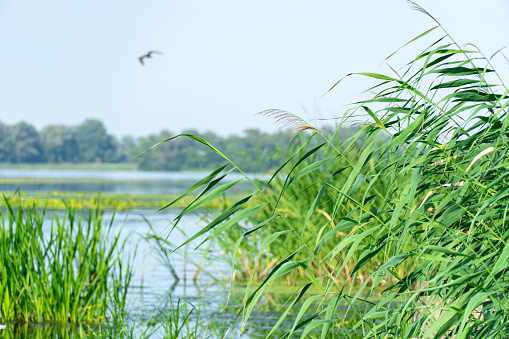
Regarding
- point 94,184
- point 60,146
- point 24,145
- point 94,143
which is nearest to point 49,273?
point 94,184

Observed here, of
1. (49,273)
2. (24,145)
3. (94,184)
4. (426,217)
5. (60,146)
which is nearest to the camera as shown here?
(426,217)

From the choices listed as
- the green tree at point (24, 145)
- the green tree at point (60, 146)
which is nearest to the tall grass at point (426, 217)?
the green tree at point (24, 145)

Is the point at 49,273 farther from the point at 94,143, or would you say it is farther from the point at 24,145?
the point at 24,145

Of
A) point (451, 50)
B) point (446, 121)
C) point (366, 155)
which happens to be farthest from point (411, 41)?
point (366, 155)

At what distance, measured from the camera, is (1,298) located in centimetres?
499

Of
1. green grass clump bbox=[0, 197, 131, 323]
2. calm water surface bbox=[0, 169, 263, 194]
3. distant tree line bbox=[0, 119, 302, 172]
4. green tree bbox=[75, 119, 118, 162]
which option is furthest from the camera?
green tree bbox=[75, 119, 118, 162]

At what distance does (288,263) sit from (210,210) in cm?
617

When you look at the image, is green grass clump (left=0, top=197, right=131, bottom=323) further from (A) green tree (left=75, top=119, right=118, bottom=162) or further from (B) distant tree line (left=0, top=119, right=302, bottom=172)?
(A) green tree (left=75, top=119, right=118, bottom=162)

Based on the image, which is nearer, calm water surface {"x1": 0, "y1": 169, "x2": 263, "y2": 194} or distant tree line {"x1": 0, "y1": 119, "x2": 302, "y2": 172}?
calm water surface {"x1": 0, "y1": 169, "x2": 263, "y2": 194}

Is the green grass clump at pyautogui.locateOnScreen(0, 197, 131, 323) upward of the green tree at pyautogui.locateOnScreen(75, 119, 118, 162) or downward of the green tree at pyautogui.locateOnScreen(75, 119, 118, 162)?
downward

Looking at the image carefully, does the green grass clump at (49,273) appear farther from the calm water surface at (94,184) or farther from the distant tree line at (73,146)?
the distant tree line at (73,146)

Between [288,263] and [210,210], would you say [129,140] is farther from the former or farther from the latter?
[288,263]

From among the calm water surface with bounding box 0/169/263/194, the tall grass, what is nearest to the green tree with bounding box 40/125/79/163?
the calm water surface with bounding box 0/169/263/194

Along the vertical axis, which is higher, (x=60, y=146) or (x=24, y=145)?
(x=24, y=145)
